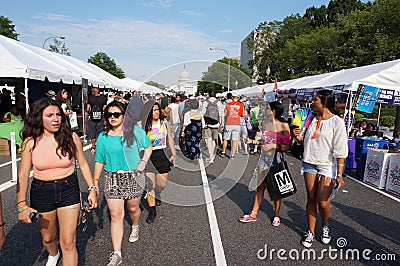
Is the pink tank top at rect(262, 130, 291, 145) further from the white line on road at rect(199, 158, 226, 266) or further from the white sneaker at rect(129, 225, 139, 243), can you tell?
the white sneaker at rect(129, 225, 139, 243)

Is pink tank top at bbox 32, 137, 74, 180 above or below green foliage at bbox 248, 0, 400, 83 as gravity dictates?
below

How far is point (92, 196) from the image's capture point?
9.05 feet

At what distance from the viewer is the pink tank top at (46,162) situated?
2.53 m

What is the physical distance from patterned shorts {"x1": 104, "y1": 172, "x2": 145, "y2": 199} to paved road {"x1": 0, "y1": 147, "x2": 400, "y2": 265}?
70cm

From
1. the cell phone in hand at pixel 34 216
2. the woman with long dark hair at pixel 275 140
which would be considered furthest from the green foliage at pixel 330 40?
the cell phone in hand at pixel 34 216

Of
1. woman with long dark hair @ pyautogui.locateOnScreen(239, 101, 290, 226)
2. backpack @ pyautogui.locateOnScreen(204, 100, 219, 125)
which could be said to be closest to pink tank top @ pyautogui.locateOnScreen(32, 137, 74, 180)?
woman with long dark hair @ pyautogui.locateOnScreen(239, 101, 290, 226)

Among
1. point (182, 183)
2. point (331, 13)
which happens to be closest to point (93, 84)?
point (182, 183)

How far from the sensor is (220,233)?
3.93 m

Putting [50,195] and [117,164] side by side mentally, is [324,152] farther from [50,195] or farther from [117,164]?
[50,195]

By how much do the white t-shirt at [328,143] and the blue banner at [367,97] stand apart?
539cm

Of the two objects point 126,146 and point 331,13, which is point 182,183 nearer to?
point 126,146

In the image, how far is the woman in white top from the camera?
3.40 meters

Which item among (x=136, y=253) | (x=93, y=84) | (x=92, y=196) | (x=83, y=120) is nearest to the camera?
(x=92, y=196)

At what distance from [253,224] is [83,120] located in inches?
391
